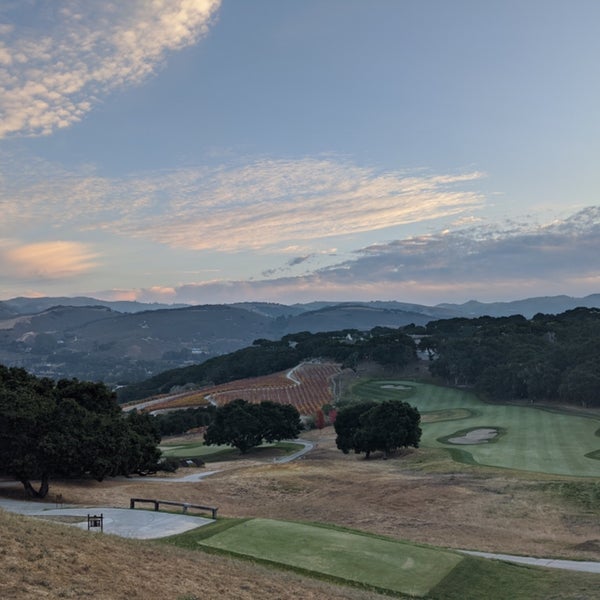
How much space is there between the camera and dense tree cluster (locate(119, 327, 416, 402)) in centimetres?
13325

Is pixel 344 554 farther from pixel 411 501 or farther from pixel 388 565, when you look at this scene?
A: pixel 411 501

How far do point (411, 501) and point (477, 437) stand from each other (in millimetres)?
30028

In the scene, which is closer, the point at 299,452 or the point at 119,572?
the point at 119,572

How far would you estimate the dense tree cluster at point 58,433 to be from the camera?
3347cm

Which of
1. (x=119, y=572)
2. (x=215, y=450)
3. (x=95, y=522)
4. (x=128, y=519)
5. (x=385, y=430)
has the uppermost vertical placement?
(x=119, y=572)

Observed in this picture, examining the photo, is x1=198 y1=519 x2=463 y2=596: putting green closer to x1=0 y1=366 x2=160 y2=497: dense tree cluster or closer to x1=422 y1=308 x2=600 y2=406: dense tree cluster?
x1=0 y1=366 x2=160 y2=497: dense tree cluster

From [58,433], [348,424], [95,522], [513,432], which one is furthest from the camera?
[513,432]

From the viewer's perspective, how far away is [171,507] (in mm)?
32969

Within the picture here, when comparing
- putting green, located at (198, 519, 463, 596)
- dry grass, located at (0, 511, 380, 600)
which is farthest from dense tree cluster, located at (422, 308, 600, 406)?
dry grass, located at (0, 511, 380, 600)

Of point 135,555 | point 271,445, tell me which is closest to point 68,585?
point 135,555

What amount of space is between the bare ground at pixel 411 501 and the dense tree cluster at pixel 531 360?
5143cm

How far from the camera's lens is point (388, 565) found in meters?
21.2

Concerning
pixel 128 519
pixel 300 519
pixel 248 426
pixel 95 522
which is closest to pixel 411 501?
pixel 300 519

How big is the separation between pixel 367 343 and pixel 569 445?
3497 inches
